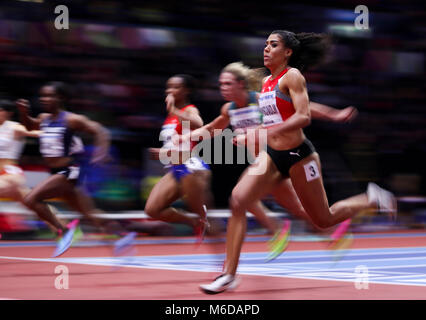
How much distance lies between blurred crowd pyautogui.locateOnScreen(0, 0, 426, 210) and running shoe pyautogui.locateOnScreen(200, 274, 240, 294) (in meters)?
6.59

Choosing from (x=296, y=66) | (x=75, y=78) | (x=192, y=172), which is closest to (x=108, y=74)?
(x=75, y=78)

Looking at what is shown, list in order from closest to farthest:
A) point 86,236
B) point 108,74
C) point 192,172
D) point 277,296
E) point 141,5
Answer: point 277,296 → point 192,172 → point 86,236 → point 108,74 → point 141,5

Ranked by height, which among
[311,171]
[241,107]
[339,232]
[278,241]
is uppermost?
[241,107]

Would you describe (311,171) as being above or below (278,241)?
above

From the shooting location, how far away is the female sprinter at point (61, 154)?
27.7 feet

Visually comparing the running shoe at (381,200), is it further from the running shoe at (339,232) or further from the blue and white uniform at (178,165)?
the blue and white uniform at (178,165)

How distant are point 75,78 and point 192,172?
233 inches

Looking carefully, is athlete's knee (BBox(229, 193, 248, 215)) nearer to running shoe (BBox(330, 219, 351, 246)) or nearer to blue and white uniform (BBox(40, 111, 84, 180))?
running shoe (BBox(330, 219, 351, 246))

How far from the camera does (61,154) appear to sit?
27.8 feet

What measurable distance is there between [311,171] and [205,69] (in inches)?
330

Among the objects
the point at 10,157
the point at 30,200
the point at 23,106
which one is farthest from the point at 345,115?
the point at 10,157

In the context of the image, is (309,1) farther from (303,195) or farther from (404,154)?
(303,195)

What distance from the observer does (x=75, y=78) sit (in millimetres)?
13156

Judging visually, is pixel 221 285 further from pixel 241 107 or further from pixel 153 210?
pixel 241 107
